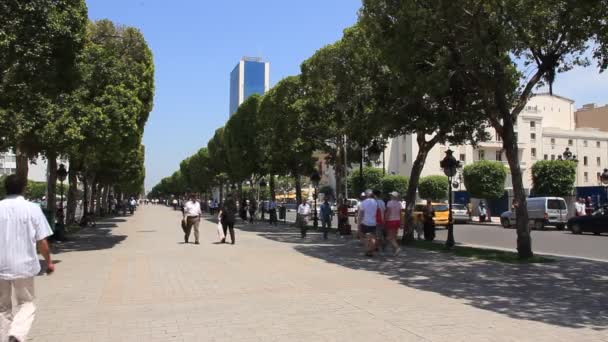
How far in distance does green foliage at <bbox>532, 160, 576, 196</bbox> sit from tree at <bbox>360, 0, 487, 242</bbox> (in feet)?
93.2

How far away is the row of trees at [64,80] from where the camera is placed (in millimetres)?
13438

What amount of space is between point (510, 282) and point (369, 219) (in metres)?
4.47

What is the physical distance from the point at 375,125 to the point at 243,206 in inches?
953

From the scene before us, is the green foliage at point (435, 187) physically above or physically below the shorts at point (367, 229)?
above

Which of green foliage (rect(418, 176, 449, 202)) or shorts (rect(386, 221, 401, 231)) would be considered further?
green foliage (rect(418, 176, 449, 202))

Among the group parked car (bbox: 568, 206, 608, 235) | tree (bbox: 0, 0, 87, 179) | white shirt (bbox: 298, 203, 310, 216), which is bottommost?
parked car (bbox: 568, 206, 608, 235)

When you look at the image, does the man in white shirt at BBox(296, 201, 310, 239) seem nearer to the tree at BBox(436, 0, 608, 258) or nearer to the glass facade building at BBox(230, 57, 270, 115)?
the tree at BBox(436, 0, 608, 258)

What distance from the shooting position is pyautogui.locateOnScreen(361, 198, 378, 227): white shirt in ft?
48.2

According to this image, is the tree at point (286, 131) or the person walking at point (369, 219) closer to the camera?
the person walking at point (369, 219)

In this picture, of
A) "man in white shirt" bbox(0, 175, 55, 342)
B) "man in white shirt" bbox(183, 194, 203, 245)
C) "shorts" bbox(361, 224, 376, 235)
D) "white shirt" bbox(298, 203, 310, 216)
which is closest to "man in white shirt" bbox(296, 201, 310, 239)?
"white shirt" bbox(298, 203, 310, 216)

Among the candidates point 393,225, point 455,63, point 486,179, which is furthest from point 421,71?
point 486,179

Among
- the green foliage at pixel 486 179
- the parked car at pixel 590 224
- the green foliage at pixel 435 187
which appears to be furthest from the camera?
the green foliage at pixel 435 187

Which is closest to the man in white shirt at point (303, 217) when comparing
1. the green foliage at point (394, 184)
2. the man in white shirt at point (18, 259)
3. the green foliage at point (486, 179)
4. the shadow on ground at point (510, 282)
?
the shadow on ground at point (510, 282)

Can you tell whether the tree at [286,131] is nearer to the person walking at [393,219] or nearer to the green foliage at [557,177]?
the person walking at [393,219]
